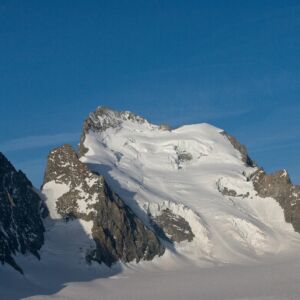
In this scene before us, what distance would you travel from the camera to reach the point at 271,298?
195 meters

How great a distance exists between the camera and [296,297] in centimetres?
19075

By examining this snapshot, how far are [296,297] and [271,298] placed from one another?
709cm

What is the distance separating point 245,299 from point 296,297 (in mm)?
14001

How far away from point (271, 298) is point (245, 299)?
6.98m

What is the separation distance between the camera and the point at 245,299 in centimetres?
19862
